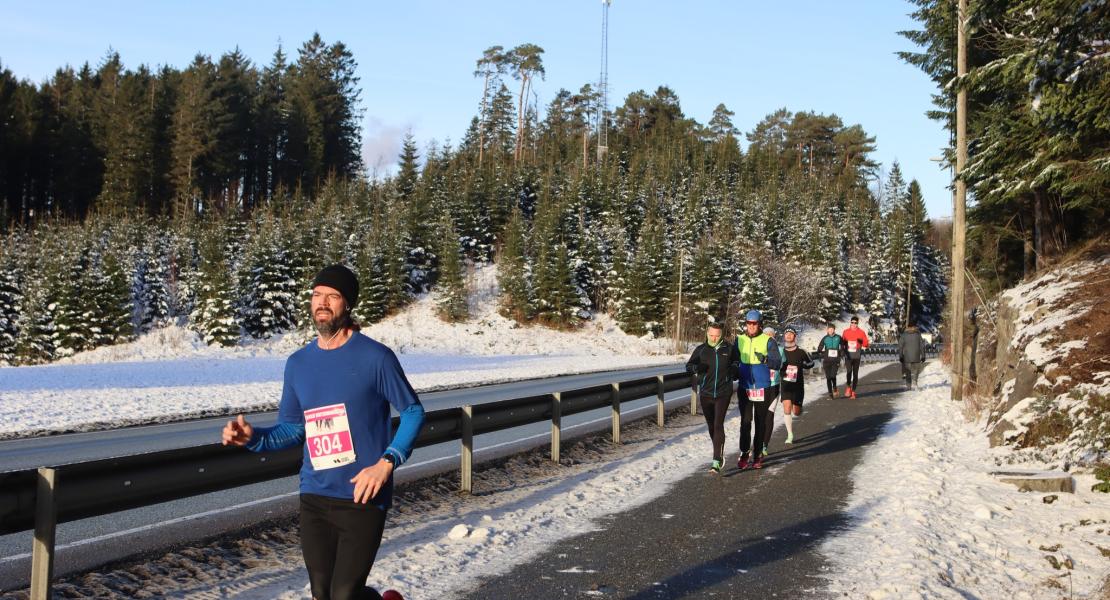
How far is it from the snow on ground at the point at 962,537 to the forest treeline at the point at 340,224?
5307 cm

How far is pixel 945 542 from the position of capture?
7.48 m

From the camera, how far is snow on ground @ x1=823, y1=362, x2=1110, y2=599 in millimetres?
6293

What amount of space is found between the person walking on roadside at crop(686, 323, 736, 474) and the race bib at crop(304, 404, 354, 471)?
817cm

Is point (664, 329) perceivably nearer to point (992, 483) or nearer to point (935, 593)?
point (992, 483)

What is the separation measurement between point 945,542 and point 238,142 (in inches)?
3592

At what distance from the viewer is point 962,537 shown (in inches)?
304

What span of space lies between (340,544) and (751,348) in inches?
370

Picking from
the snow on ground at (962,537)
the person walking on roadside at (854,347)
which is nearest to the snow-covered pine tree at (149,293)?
the person walking on roadside at (854,347)

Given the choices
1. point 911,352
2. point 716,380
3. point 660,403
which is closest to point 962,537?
point 716,380

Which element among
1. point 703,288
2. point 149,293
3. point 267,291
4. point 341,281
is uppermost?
point 703,288

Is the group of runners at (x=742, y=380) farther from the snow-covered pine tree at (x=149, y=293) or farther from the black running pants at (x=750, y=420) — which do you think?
the snow-covered pine tree at (x=149, y=293)

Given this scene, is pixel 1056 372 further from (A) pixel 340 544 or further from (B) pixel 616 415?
(A) pixel 340 544

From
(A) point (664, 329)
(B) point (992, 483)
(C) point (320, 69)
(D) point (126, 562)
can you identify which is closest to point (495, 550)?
(D) point (126, 562)

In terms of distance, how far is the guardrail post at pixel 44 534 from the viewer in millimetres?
4957
